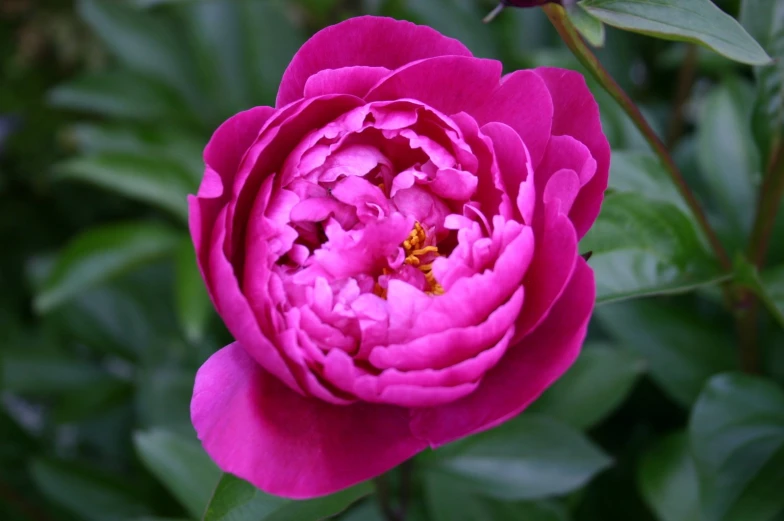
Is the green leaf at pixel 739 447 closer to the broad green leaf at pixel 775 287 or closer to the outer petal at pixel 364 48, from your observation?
the broad green leaf at pixel 775 287

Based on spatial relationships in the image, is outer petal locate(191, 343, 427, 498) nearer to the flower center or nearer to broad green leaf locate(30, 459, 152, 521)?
the flower center

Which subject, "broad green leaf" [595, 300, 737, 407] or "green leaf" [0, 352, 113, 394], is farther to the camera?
"green leaf" [0, 352, 113, 394]

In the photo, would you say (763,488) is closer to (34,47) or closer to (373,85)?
(373,85)

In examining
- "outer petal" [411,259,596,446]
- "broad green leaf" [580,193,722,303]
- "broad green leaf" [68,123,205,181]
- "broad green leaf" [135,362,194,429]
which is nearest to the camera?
"outer petal" [411,259,596,446]

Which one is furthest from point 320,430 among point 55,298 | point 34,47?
point 34,47

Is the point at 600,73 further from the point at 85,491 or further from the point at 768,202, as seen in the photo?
the point at 85,491

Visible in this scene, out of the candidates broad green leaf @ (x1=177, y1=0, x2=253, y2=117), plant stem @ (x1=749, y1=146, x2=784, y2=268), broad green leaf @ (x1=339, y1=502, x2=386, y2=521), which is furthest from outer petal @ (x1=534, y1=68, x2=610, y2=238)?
broad green leaf @ (x1=177, y1=0, x2=253, y2=117)

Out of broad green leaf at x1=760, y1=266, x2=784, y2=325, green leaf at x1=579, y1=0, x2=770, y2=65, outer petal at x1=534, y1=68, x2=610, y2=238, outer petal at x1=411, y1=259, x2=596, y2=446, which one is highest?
green leaf at x1=579, y1=0, x2=770, y2=65
